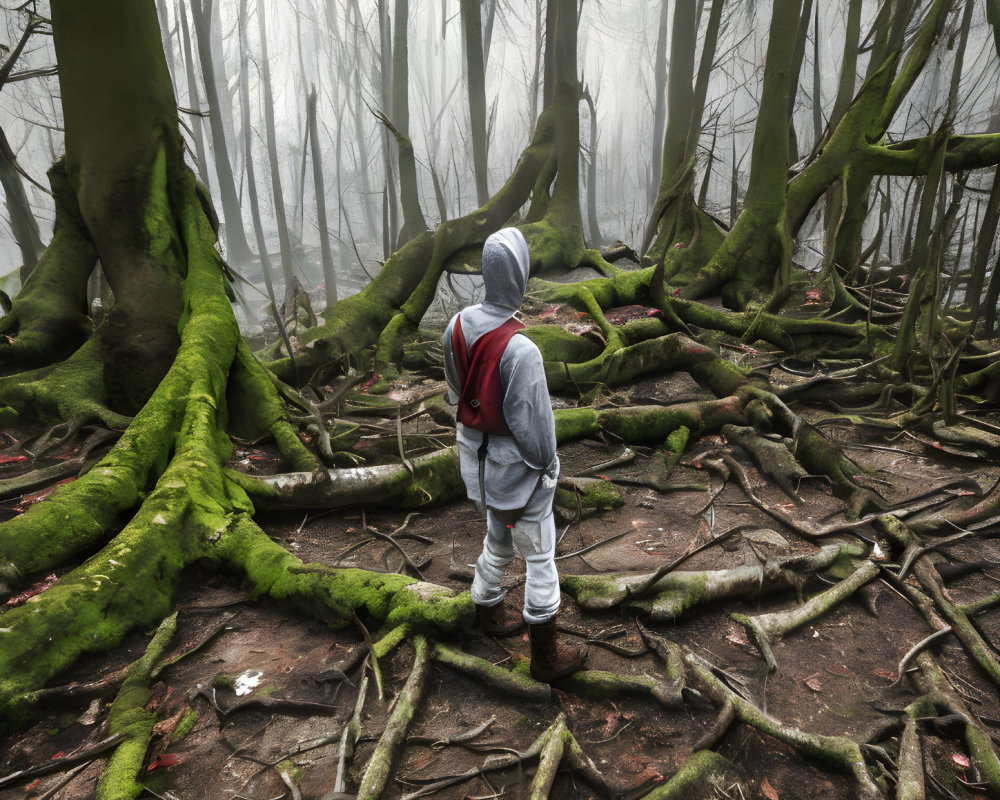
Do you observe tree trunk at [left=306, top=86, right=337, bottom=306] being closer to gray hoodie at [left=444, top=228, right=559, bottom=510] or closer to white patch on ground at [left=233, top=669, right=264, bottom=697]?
gray hoodie at [left=444, top=228, right=559, bottom=510]

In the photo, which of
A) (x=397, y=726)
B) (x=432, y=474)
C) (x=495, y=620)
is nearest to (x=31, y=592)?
(x=397, y=726)

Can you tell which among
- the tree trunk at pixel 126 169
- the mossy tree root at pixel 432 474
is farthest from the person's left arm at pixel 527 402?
the tree trunk at pixel 126 169

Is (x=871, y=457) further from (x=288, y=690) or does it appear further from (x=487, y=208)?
(x=487, y=208)

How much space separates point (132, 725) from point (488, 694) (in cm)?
160

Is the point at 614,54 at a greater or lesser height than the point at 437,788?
greater

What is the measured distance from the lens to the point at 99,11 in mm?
4922

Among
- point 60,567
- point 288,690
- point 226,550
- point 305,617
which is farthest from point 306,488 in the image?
point 288,690

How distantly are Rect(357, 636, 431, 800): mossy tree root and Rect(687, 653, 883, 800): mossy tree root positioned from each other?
1383 millimetres

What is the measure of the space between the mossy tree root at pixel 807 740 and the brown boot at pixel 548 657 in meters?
0.65

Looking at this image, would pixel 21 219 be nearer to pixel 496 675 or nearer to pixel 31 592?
pixel 31 592

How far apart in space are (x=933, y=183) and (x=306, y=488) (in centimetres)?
765

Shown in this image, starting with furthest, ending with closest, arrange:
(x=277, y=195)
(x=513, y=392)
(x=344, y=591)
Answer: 1. (x=277, y=195)
2. (x=344, y=591)
3. (x=513, y=392)

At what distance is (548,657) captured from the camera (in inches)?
106

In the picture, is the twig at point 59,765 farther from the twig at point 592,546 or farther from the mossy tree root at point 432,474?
the twig at point 592,546
